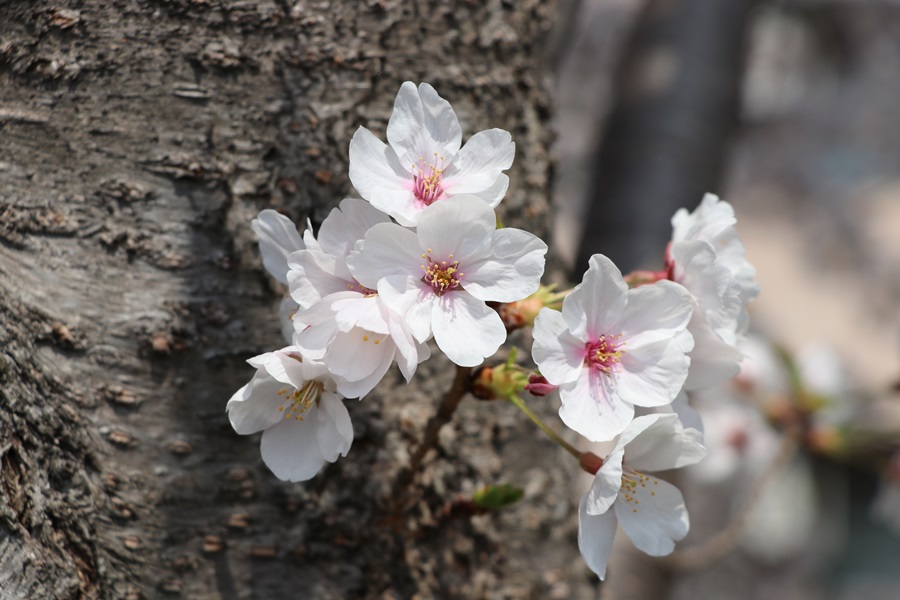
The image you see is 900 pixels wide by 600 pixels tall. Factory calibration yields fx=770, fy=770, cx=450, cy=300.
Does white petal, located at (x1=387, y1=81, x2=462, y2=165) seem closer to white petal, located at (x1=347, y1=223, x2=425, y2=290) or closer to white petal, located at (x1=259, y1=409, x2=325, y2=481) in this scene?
white petal, located at (x1=347, y1=223, x2=425, y2=290)

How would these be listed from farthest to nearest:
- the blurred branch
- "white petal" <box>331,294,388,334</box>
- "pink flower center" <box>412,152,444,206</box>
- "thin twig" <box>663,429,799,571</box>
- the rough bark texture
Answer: the blurred branch
"thin twig" <box>663,429,799,571</box>
the rough bark texture
"pink flower center" <box>412,152,444,206</box>
"white petal" <box>331,294,388,334</box>

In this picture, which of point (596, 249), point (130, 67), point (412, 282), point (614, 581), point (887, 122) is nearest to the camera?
point (412, 282)

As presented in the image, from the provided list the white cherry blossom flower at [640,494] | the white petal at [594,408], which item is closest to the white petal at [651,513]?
the white cherry blossom flower at [640,494]

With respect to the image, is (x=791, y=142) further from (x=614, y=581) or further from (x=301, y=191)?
(x=301, y=191)

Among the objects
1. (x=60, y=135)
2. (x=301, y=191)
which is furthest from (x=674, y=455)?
(x=60, y=135)

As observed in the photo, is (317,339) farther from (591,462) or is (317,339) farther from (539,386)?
(591,462)

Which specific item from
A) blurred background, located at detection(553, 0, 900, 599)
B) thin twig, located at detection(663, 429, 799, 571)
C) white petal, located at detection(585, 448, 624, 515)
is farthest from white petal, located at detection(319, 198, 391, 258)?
thin twig, located at detection(663, 429, 799, 571)
